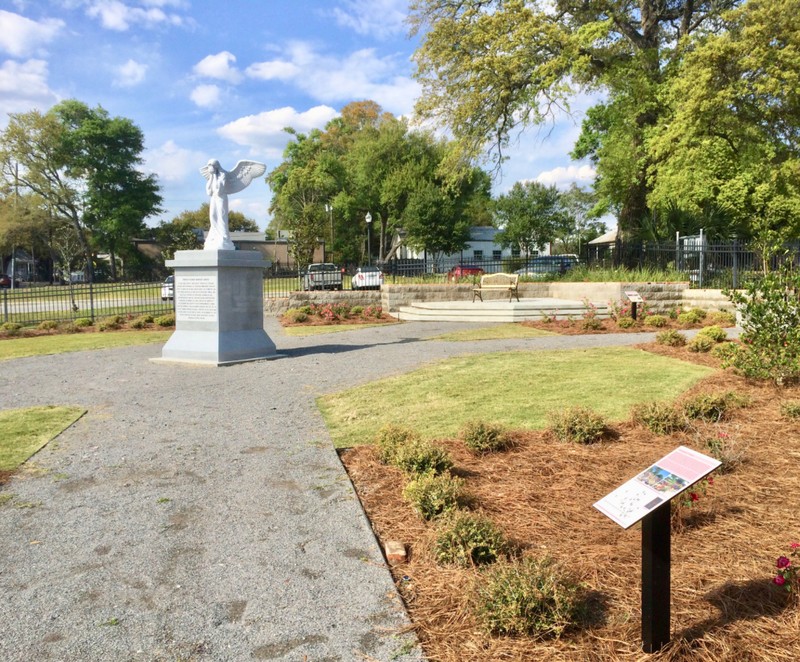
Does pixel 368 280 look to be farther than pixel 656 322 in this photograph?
Yes

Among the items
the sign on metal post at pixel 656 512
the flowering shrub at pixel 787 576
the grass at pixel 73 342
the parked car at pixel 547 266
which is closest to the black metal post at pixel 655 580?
the sign on metal post at pixel 656 512

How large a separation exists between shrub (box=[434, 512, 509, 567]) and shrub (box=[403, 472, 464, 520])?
0.37m

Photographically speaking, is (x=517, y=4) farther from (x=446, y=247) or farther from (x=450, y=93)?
(x=446, y=247)

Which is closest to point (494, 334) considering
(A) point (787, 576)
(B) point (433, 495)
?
(B) point (433, 495)

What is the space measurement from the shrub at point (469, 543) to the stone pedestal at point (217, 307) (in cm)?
815

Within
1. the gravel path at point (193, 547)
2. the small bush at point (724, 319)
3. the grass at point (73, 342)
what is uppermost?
the small bush at point (724, 319)

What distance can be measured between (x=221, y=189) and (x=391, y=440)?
7927 mm

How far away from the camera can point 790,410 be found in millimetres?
5305

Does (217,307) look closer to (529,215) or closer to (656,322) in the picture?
(656,322)

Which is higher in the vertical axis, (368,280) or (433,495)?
(368,280)

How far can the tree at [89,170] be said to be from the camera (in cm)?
6003

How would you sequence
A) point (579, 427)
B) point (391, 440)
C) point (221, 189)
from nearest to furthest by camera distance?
point (391, 440) → point (579, 427) → point (221, 189)

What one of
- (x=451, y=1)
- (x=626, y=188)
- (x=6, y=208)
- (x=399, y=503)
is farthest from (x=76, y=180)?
(x=399, y=503)

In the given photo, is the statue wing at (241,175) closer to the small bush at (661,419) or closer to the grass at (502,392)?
the grass at (502,392)
